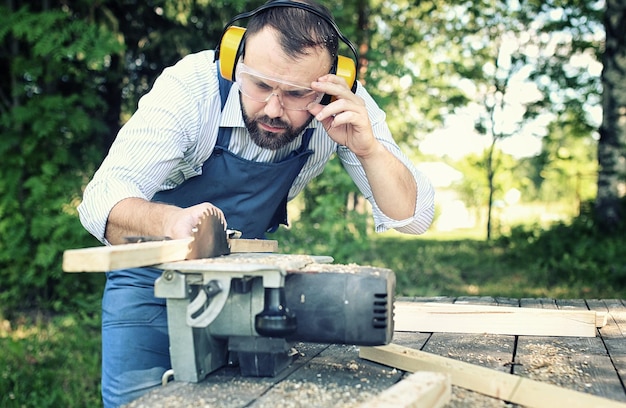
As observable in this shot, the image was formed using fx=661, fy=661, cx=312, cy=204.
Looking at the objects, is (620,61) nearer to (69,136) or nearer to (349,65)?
(69,136)

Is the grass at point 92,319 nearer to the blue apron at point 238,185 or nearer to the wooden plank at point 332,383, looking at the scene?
the blue apron at point 238,185

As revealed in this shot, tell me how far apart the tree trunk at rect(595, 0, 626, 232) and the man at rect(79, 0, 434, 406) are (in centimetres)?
691

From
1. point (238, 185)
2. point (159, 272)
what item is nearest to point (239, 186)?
point (238, 185)

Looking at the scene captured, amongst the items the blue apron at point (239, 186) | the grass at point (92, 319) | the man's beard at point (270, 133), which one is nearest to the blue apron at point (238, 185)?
the blue apron at point (239, 186)

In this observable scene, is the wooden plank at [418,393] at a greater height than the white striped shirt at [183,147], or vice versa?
the white striped shirt at [183,147]

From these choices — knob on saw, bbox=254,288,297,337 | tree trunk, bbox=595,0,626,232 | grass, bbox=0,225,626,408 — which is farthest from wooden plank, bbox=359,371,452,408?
tree trunk, bbox=595,0,626,232

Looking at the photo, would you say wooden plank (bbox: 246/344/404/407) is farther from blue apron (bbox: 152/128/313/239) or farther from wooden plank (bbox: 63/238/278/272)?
blue apron (bbox: 152/128/313/239)

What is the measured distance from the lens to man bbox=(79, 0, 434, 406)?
201 centimetres

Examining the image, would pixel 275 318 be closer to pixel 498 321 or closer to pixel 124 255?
pixel 124 255

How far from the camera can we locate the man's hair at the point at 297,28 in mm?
2172

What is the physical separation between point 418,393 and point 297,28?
1.33m

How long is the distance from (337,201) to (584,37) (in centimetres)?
641

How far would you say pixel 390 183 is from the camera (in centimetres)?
237

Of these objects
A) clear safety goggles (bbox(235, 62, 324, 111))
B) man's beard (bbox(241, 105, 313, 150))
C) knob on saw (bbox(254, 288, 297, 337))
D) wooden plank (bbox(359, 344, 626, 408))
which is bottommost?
wooden plank (bbox(359, 344, 626, 408))
